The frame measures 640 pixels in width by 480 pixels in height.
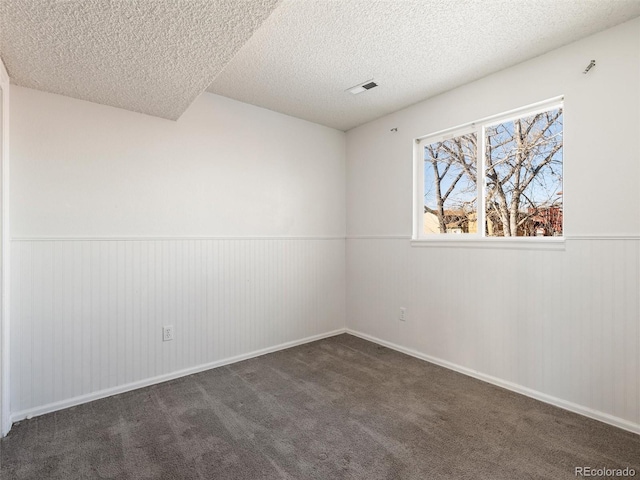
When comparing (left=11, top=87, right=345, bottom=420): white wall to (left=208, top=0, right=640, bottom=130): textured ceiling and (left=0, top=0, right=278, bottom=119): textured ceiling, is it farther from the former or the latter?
(left=208, top=0, right=640, bottom=130): textured ceiling

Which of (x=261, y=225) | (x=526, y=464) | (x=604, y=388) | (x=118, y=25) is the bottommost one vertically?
(x=526, y=464)

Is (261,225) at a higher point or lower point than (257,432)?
higher

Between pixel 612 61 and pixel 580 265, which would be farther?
pixel 580 265

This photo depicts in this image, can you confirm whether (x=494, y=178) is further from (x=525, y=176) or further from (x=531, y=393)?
(x=531, y=393)

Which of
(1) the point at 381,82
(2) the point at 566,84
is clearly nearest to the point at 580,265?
(2) the point at 566,84

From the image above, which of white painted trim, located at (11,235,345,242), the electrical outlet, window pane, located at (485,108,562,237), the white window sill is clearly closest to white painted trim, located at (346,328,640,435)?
the white window sill

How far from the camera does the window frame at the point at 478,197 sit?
234cm

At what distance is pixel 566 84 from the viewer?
2.21m

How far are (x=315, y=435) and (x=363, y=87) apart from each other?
2635mm

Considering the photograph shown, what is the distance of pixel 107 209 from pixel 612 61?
354 centimetres

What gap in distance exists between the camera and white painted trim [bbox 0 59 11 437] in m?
1.90

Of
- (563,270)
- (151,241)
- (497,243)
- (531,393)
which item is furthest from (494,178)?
(151,241)

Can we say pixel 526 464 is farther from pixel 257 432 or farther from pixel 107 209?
pixel 107 209

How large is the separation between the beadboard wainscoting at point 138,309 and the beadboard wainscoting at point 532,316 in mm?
1188
